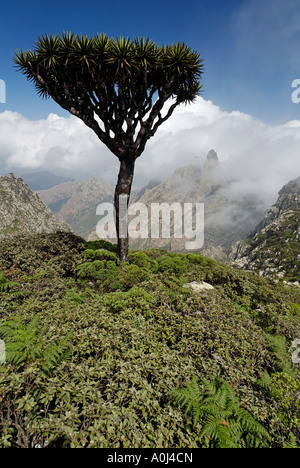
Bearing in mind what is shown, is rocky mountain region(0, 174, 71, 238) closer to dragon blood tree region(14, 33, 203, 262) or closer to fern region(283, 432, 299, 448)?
dragon blood tree region(14, 33, 203, 262)

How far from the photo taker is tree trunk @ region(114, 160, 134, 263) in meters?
12.3

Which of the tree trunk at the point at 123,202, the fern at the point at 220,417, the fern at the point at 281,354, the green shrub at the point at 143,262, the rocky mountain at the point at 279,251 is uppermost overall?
the tree trunk at the point at 123,202

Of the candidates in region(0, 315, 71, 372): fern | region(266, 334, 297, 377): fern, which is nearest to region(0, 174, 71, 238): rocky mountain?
region(0, 315, 71, 372): fern

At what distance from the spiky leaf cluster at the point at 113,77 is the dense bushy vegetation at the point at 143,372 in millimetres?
8912

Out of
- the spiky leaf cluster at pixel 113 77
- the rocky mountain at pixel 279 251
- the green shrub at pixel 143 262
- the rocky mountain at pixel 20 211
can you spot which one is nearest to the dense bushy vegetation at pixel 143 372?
the green shrub at pixel 143 262

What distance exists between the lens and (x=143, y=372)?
13.3ft

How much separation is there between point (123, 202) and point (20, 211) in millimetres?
188220

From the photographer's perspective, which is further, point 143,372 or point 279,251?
point 279,251

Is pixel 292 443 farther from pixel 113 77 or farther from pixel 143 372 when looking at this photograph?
pixel 113 77

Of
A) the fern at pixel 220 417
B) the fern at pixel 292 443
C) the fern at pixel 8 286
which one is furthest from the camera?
the fern at pixel 8 286

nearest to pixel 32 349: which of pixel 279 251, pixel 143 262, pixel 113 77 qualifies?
pixel 143 262

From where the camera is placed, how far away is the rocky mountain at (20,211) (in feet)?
516

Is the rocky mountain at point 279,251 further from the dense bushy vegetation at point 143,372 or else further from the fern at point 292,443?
the fern at point 292,443
